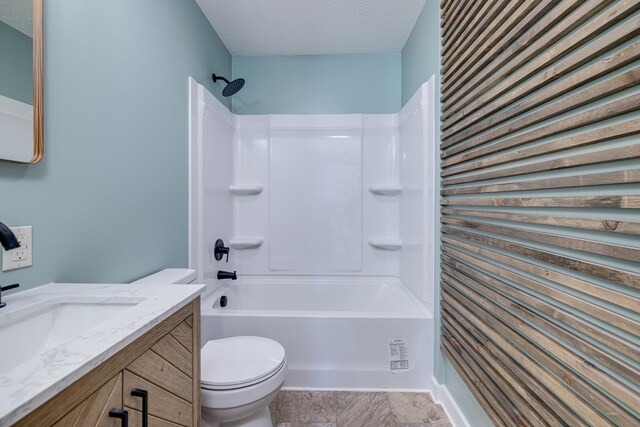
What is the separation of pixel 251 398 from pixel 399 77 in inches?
104

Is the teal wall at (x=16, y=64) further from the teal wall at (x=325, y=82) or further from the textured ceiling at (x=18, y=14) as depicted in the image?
the teal wall at (x=325, y=82)

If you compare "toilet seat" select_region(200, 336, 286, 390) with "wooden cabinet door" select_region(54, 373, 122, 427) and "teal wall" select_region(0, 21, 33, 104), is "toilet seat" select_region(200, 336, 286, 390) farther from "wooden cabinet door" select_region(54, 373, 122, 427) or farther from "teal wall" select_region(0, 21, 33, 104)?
"teal wall" select_region(0, 21, 33, 104)

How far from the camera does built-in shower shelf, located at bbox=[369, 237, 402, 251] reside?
2.52m

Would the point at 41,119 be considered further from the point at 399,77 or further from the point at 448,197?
the point at 399,77

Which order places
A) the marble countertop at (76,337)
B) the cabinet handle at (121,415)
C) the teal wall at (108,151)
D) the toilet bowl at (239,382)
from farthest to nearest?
the toilet bowl at (239,382) < the teal wall at (108,151) < the cabinet handle at (121,415) < the marble countertop at (76,337)

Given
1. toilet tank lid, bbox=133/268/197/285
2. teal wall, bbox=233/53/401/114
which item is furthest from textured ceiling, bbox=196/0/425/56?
toilet tank lid, bbox=133/268/197/285

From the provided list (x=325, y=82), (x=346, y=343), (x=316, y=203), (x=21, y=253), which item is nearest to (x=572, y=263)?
(x=346, y=343)

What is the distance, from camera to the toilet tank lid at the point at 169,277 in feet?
4.48

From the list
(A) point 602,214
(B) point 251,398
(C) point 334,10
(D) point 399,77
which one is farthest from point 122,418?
(D) point 399,77

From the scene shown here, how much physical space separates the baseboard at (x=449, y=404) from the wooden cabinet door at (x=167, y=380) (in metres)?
1.27

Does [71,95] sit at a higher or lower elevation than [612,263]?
higher

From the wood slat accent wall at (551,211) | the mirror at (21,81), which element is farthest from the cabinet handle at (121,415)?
the wood slat accent wall at (551,211)

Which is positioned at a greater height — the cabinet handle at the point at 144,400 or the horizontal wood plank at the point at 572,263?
the horizontal wood plank at the point at 572,263

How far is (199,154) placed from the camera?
1955mm
